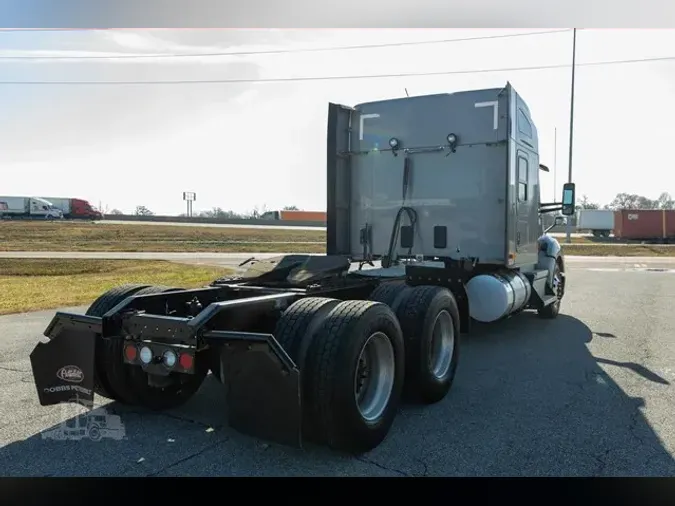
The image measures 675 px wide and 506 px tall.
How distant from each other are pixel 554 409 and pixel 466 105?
4.09 m

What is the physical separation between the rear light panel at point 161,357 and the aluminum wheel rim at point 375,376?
45.8 inches

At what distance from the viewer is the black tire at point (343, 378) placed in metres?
3.42

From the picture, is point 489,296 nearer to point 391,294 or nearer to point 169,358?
point 391,294

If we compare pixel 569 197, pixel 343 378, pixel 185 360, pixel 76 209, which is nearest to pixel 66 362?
pixel 185 360

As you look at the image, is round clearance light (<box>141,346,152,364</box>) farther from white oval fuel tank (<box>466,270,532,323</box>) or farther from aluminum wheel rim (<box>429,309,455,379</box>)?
white oval fuel tank (<box>466,270,532,323</box>)

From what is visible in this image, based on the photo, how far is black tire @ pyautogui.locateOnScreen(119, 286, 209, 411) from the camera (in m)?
4.18

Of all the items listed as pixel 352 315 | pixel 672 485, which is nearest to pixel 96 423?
pixel 352 315

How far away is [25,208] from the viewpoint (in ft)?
201

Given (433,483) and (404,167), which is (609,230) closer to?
(404,167)

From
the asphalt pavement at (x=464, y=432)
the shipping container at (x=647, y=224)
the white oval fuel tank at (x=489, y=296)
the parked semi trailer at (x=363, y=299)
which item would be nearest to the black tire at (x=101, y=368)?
the parked semi trailer at (x=363, y=299)

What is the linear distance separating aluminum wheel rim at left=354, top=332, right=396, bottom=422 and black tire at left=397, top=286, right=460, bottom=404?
22.5 inches

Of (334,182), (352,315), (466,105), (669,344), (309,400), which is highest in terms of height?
(466,105)

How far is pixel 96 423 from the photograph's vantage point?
4.25m

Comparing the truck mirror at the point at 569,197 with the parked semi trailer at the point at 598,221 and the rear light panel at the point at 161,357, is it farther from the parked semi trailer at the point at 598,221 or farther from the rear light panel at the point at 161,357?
the parked semi trailer at the point at 598,221
